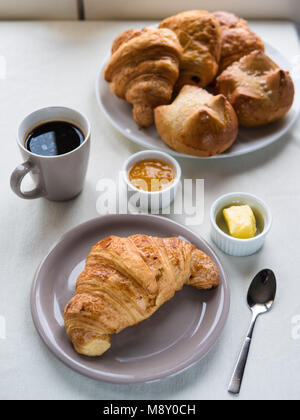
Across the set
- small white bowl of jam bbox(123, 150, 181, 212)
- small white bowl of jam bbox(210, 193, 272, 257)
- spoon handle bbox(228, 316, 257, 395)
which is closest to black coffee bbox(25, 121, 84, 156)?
small white bowl of jam bbox(123, 150, 181, 212)

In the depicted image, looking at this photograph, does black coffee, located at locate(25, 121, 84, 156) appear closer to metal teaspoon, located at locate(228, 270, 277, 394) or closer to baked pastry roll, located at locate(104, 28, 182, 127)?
baked pastry roll, located at locate(104, 28, 182, 127)

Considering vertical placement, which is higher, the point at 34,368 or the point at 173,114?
the point at 173,114

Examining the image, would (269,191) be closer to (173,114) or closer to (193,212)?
(193,212)

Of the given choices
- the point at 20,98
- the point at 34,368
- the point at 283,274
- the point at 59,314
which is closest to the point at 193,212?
the point at 283,274

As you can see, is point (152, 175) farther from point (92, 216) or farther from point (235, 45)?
point (235, 45)

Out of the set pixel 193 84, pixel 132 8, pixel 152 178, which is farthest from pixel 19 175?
pixel 132 8
